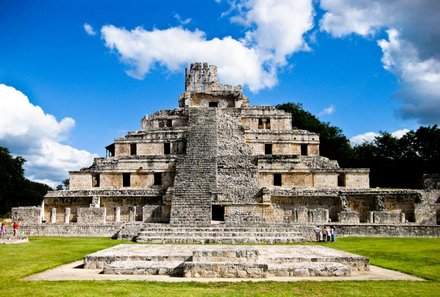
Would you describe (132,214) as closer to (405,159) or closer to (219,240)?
(219,240)

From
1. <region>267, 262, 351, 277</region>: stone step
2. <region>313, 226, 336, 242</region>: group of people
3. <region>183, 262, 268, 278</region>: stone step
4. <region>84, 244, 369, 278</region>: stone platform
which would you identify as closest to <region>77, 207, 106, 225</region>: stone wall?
<region>313, 226, 336, 242</region>: group of people

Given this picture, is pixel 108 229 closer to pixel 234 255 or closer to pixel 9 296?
pixel 234 255

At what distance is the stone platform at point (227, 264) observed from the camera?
1021 centimetres

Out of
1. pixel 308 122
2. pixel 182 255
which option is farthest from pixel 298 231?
pixel 308 122

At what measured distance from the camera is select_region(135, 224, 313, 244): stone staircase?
1880 centimetres

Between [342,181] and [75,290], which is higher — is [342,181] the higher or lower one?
the higher one

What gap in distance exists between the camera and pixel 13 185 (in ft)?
183

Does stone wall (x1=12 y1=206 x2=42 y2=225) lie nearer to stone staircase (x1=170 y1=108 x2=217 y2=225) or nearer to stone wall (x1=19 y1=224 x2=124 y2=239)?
stone wall (x1=19 y1=224 x2=124 y2=239)

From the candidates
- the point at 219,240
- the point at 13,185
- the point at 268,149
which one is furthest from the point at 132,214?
the point at 13,185

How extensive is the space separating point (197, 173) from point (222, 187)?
2.01m

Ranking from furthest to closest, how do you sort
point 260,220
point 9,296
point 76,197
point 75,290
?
point 76,197, point 260,220, point 75,290, point 9,296

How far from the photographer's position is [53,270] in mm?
11352

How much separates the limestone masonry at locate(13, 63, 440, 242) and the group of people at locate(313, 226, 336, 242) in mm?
685

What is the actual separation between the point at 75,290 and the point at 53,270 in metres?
3.27
